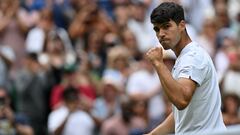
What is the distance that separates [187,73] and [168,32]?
32 centimetres

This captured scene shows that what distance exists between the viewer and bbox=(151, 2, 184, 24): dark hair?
638 cm

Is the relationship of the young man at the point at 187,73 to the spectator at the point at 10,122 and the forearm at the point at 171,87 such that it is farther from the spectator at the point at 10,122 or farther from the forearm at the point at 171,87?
the spectator at the point at 10,122

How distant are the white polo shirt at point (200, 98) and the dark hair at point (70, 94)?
5.68 meters

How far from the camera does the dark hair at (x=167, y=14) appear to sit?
638 centimetres

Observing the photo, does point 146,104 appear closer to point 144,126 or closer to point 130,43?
point 144,126

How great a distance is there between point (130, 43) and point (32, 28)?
158 centimetres

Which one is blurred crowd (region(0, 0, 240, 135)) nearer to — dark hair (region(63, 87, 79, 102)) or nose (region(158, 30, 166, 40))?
dark hair (region(63, 87, 79, 102))

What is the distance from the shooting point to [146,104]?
1291cm

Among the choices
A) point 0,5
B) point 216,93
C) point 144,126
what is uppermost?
point 0,5

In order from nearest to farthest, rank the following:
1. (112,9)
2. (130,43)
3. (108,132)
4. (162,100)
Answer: (108,132) < (162,100) < (130,43) < (112,9)

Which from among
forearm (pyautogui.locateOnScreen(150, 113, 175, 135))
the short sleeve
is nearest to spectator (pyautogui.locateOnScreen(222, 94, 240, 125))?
forearm (pyautogui.locateOnScreen(150, 113, 175, 135))

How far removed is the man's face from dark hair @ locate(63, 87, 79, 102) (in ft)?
19.0

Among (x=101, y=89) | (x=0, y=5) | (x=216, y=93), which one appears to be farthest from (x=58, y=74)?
(x=216, y=93)

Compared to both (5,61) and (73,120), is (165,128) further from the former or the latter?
(5,61)
